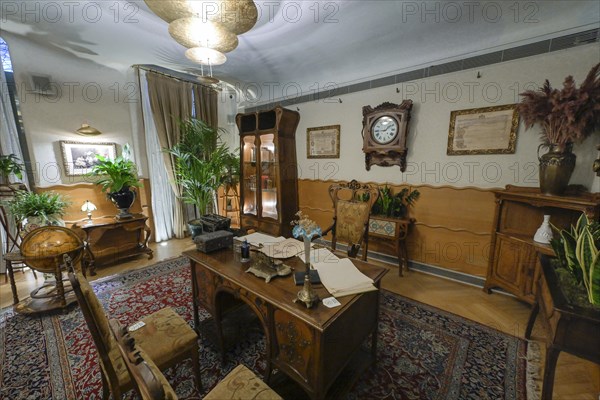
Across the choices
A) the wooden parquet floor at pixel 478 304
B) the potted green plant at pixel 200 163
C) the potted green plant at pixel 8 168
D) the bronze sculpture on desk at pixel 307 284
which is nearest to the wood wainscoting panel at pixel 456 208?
the wooden parquet floor at pixel 478 304

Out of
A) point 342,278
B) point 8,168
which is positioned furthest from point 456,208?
point 8,168

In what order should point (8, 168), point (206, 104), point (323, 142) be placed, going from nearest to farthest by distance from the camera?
point (8, 168)
point (323, 142)
point (206, 104)

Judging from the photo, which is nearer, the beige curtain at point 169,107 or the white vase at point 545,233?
the white vase at point 545,233

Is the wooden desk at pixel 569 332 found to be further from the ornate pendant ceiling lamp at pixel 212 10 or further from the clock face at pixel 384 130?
the ornate pendant ceiling lamp at pixel 212 10

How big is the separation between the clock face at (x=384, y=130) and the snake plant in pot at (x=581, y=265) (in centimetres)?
190

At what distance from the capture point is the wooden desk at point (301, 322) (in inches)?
44.1

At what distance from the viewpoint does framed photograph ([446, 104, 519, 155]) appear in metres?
2.36

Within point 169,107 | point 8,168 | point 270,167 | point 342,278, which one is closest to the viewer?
point 342,278

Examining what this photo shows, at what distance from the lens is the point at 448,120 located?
105 inches

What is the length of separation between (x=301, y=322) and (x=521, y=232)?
2535 millimetres

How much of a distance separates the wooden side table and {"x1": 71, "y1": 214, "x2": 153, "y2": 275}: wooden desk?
316 centimetres

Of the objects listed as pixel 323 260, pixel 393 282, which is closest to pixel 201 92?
pixel 323 260

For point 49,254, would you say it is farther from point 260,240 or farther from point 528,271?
point 528,271

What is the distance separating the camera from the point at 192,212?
4.47m
